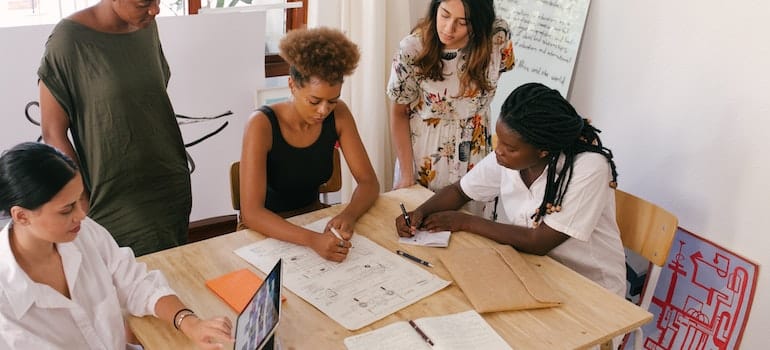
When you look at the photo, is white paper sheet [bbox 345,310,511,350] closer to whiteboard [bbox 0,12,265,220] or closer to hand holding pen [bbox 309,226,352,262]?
hand holding pen [bbox 309,226,352,262]

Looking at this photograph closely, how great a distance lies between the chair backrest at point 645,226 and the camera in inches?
76.3

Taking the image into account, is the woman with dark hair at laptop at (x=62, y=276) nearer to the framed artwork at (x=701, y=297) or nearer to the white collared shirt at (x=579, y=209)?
the white collared shirt at (x=579, y=209)

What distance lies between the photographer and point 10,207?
128cm

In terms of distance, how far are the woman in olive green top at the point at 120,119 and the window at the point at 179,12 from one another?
26.9 inches

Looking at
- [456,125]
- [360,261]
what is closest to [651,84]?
[456,125]

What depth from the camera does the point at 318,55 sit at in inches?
73.9

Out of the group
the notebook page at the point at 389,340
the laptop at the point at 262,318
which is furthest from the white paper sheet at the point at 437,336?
the laptop at the point at 262,318

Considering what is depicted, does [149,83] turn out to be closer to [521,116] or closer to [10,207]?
[10,207]

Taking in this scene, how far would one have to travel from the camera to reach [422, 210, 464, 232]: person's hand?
1922mm

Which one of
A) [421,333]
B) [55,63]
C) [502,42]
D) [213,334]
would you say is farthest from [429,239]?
[55,63]

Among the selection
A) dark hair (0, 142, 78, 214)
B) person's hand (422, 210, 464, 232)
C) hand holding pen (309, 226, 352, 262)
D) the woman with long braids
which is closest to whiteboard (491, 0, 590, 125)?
the woman with long braids

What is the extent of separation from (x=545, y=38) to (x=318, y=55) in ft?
4.36

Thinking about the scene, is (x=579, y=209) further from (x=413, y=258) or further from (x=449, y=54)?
(x=449, y=54)

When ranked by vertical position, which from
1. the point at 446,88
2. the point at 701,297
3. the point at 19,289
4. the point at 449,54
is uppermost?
the point at 449,54
